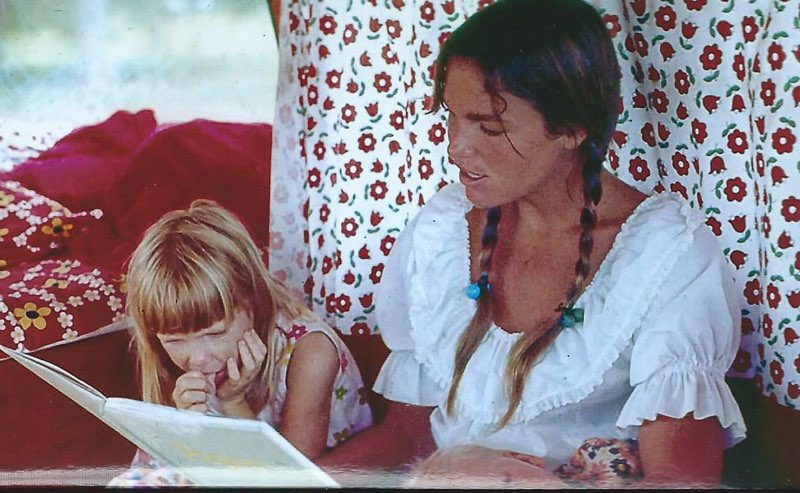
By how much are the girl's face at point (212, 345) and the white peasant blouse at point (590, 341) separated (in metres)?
0.22

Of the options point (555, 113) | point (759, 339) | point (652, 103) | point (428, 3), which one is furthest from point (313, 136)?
point (759, 339)

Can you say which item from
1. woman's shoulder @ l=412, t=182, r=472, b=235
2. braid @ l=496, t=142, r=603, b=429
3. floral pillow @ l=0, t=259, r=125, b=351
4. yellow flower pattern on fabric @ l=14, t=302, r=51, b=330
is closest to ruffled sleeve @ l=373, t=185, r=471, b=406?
woman's shoulder @ l=412, t=182, r=472, b=235

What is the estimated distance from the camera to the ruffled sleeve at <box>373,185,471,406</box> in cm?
181

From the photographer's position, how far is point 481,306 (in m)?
1.80

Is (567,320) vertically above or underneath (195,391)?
above

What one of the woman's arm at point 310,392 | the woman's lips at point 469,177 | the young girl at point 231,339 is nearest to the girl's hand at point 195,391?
the young girl at point 231,339

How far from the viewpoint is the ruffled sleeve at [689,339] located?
1.68 metres

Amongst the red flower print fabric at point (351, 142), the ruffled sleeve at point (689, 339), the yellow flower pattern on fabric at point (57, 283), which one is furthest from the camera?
the yellow flower pattern on fabric at point (57, 283)

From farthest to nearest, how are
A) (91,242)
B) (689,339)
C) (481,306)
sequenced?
1. (91,242)
2. (481,306)
3. (689,339)

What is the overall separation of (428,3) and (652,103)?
1.16ft

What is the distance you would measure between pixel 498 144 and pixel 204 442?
631 mm

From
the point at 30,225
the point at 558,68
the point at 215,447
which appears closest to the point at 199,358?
the point at 215,447

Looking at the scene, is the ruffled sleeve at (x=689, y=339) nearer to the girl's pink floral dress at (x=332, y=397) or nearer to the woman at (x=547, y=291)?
the woman at (x=547, y=291)

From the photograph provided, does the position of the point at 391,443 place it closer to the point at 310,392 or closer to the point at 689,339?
the point at 310,392
